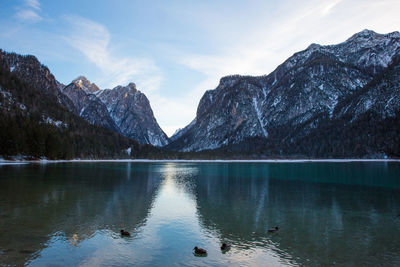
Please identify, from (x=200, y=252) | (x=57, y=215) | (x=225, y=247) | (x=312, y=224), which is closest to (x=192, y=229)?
(x=225, y=247)

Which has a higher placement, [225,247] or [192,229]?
[225,247]

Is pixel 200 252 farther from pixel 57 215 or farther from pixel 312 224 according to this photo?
pixel 57 215

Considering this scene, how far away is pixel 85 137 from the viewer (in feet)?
646

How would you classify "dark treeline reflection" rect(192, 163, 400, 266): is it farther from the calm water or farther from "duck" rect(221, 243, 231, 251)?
"duck" rect(221, 243, 231, 251)

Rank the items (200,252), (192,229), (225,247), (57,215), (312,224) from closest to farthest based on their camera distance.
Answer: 1. (200,252)
2. (225,247)
3. (192,229)
4. (312,224)
5. (57,215)

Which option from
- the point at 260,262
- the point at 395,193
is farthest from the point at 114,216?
the point at 395,193

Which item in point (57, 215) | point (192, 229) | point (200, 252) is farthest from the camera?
point (57, 215)

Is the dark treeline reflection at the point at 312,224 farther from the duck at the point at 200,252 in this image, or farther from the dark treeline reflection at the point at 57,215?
the dark treeline reflection at the point at 57,215

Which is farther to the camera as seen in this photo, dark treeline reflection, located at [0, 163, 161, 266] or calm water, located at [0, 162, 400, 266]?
dark treeline reflection, located at [0, 163, 161, 266]

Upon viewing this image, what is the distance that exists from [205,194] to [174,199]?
6721 millimetres

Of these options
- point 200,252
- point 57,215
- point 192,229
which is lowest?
point 192,229

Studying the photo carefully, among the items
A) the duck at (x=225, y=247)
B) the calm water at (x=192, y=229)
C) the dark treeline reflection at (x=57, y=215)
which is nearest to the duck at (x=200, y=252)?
the calm water at (x=192, y=229)

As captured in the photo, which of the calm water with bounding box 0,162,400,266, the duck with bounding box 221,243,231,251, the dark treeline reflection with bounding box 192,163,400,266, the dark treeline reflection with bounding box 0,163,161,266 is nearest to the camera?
the calm water with bounding box 0,162,400,266

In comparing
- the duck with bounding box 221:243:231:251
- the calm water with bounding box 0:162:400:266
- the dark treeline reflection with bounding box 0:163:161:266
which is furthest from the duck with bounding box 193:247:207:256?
the dark treeline reflection with bounding box 0:163:161:266
